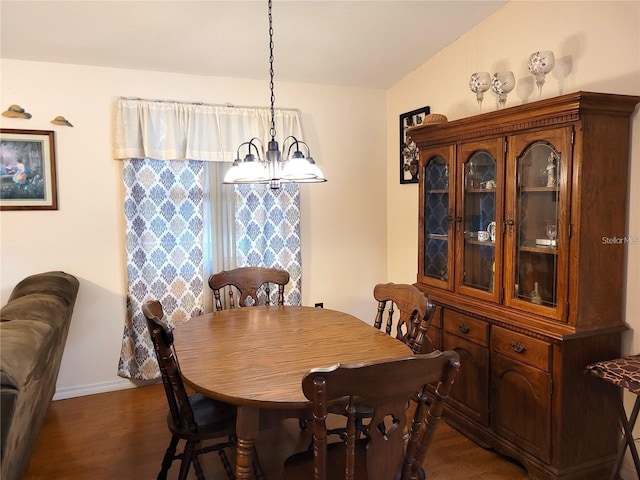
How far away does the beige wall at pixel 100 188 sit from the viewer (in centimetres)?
313

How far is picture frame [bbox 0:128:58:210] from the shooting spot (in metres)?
3.07

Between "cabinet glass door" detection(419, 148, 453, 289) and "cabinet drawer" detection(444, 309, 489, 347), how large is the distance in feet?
0.71

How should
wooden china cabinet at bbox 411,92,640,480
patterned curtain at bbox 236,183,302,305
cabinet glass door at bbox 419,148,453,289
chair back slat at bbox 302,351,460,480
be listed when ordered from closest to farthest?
chair back slat at bbox 302,351,460,480
wooden china cabinet at bbox 411,92,640,480
cabinet glass door at bbox 419,148,453,289
patterned curtain at bbox 236,183,302,305

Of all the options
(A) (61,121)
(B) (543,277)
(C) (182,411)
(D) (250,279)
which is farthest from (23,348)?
(B) (543,277)

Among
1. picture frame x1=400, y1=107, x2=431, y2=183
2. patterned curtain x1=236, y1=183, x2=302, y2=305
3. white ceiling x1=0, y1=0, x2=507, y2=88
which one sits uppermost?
white ceiling x1=0, y1=0, x2=507, y2=88

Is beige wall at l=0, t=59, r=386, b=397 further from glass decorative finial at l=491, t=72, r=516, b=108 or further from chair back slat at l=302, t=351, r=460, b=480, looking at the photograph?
chair back slat at l=302, t=351, r=460, b=480

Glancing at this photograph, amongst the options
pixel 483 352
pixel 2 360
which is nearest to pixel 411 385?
pixel 2 360

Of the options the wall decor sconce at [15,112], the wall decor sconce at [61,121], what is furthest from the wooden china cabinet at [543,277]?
the wall decor sconce at [15,112]

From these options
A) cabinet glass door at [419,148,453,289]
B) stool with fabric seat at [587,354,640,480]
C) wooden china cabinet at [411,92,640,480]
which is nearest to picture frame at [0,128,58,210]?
cabinet glass door at [419,148,453,289]

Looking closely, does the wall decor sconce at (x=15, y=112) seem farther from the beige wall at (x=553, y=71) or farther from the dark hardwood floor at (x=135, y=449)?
the beige wall at (x=553, y=71)

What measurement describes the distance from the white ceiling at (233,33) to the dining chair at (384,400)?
2.17 meters

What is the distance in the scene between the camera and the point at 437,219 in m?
3.07

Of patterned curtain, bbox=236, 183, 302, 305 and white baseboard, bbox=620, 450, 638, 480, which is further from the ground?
patterned curtain, bbox=236, 183, 302, 305

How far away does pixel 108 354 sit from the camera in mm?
3408
